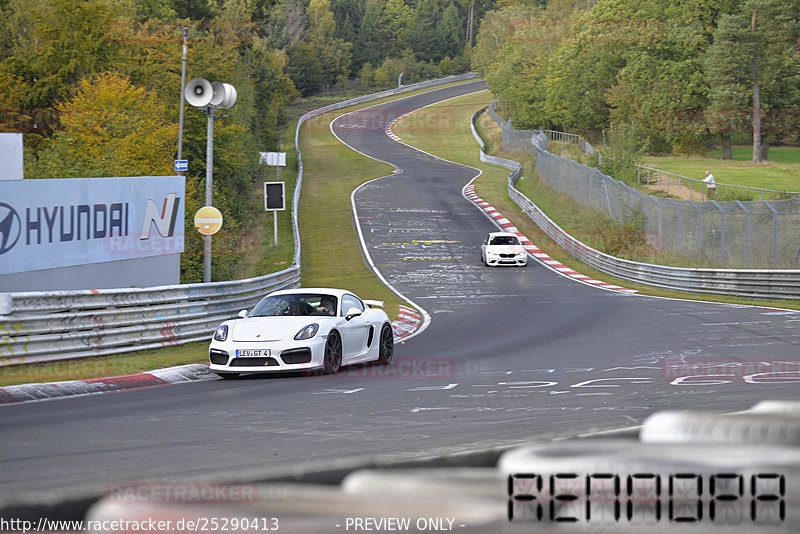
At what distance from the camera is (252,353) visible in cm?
1359

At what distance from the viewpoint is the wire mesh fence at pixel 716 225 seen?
2870cm

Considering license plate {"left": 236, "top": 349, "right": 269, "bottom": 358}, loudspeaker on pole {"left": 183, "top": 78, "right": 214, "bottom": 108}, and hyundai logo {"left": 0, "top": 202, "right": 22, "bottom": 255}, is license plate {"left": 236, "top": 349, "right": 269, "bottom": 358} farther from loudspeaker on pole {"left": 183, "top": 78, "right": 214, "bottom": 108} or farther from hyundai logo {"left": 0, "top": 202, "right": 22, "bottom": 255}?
loudspeaker on pole {"left": 183, "top": 78, "right": 214, "bottom": 108}

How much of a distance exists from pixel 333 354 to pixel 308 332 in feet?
2.19

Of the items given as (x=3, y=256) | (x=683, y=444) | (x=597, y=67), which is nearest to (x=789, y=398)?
(x=683, y=444)

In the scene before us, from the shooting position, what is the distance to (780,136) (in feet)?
272

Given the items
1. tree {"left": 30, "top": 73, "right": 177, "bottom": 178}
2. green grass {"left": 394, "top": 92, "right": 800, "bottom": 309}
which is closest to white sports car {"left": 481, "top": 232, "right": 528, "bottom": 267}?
green grass {"left": 394, "top": 92, "right": 800, "bottom": 309}

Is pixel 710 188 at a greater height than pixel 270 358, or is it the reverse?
pixel 710 188

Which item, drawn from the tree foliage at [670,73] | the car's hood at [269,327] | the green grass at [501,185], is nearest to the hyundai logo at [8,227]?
the car's hood at [269,327]

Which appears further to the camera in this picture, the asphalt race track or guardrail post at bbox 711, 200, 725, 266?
guardrail post at bbox 711, 200, 725, 266

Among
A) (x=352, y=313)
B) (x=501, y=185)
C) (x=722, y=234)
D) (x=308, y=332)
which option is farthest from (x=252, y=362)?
(x=501, y=185)

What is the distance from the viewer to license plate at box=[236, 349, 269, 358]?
1356cm

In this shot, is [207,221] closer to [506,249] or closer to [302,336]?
[302,336]

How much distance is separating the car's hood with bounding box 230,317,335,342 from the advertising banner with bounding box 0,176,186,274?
407 cm

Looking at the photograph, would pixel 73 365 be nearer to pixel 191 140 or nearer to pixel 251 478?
pixel 251 478
